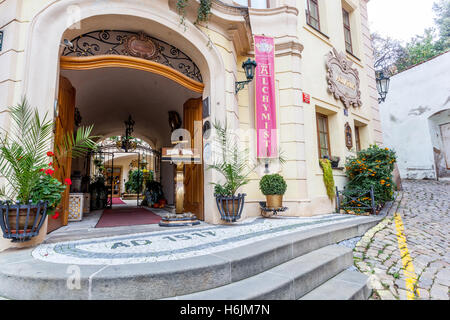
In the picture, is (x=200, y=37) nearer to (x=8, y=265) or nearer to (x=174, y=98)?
(x=174, y=98)

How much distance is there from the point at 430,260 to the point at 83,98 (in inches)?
305

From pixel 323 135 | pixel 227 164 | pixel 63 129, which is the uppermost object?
pixel 323 135

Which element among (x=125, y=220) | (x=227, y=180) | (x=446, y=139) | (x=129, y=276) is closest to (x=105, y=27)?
(x=227, y=180)

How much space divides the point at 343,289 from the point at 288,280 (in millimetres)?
603

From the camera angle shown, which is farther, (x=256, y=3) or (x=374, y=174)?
(x=256, y=3)

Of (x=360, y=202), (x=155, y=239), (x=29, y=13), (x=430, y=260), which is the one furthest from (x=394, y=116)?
(x=29, y=13)

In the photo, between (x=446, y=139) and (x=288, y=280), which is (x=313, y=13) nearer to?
(x=288, y=280)

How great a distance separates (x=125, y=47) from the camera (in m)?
4.20

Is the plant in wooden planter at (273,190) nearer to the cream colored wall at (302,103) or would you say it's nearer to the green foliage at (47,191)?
the cream colored wall at (302,103)

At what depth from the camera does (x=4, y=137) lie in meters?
2.85

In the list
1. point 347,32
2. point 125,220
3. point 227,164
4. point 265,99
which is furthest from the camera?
point 347,32

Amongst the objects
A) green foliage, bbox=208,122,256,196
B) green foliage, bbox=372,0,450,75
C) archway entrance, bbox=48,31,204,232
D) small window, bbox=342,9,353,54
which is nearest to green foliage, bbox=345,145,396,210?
green foliage, bbox=208,122,256,196
